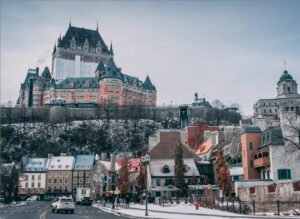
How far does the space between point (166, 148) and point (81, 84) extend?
113 m

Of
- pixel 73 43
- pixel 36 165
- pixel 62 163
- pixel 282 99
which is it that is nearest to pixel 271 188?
pixel 62 163

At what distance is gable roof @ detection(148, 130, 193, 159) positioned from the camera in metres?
65.5

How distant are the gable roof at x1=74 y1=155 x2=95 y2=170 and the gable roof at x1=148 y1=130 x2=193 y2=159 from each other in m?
42.7

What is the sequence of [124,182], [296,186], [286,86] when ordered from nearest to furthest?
1. [296,186]
2. [124,182]
3. [286,86]

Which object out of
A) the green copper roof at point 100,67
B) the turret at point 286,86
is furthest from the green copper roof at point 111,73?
the turret at point 286,86

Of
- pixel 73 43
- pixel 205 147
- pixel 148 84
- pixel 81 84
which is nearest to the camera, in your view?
pixel 205 147

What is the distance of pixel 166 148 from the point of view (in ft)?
221

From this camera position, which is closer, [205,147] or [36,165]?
[205,147]

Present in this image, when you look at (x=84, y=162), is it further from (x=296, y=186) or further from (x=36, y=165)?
(x=296, y=186)

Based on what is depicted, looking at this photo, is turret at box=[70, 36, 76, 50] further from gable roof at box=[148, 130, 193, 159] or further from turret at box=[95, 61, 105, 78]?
gable roof at box=[148, 130, 193, 159]

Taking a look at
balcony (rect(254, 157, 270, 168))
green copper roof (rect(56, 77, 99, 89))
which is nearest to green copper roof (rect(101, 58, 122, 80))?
green copper roof (rect(56, 77, 99, 89))

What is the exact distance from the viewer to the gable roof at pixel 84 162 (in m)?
106

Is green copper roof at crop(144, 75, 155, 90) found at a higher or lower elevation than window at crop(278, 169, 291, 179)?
higher

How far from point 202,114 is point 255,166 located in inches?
4339
